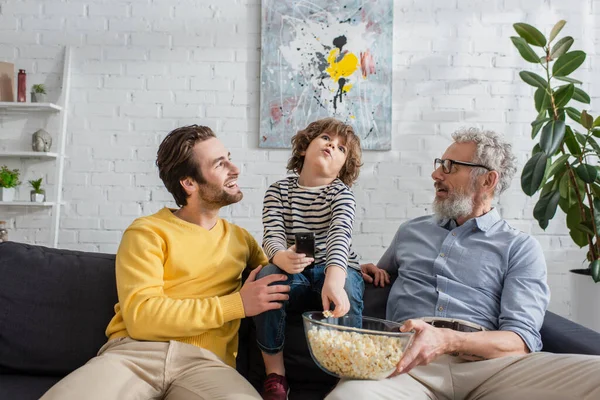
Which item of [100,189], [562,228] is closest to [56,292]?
Result: [100,189]

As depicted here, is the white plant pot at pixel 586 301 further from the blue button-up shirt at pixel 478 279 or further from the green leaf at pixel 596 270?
the blue button-up shirt at pixel 478 279

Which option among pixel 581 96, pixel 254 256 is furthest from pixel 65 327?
pixel 581 96

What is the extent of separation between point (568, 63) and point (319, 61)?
1.44 metres

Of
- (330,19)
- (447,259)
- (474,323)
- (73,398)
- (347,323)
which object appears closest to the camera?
(73,398)

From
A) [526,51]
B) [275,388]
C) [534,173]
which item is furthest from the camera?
[526,51]

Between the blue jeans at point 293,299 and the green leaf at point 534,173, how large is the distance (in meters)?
1.51

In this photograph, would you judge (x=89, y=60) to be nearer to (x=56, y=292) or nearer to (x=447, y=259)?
(x=56, y=292)

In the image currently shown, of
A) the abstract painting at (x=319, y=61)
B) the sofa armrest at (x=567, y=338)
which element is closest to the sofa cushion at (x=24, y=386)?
the sofa armrest at (x=567, y=338)

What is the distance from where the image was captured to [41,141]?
11.5ft

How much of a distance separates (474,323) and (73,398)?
1.19 meters

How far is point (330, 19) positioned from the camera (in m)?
3.59

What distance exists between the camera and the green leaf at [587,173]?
292 cm

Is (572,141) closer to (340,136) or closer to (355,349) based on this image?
(340,136)

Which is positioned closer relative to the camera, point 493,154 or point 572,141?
point 493,154
